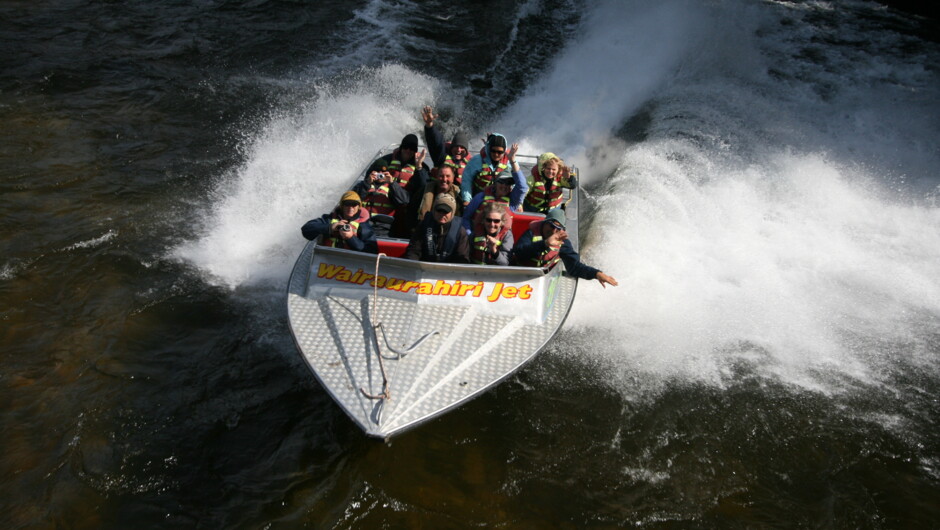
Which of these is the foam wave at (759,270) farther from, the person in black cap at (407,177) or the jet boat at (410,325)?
the person in black cap at (407,177)

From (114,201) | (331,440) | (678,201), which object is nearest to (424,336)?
(331,440)

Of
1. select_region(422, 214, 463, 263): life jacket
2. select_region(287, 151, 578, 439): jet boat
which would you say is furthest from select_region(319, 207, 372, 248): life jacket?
select_region(422, 214, 463, 263): life jacket

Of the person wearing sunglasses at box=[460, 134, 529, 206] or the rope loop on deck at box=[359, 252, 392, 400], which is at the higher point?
the person wearing sunglasses at box=[460, 134, 529, 206]

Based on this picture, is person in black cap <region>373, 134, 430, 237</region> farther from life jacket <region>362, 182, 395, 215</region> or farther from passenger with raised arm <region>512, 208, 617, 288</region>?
passenger with raised arm <region>512, 208, 617, 288</region>

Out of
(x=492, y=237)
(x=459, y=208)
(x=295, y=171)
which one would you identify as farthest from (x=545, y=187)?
(x=295, y=171)

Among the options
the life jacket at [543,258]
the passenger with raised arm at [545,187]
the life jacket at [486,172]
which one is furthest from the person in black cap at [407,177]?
the life jacket at [543,258]

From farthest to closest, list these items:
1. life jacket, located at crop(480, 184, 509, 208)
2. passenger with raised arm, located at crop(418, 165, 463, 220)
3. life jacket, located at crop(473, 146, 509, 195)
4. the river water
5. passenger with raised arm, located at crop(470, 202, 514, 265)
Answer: life jacket, located at crop(473, 146, 509, 195), life jacket, located at crop(480, 184, 509, 208), passenger with raised arm, located at crop(418, 165, 463, 220), passenger with raised arm, located at crop(470, 202, 514, 265), the river water

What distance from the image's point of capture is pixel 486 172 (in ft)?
22.5

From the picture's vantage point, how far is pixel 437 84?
11617 mm

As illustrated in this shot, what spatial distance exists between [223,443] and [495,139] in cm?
414

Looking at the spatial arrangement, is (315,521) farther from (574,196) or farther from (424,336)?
(574,196)

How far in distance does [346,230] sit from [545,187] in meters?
2.40

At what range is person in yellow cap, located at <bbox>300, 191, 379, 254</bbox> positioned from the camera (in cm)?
549

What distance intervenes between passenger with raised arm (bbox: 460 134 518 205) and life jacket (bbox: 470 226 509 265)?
4.39ft
